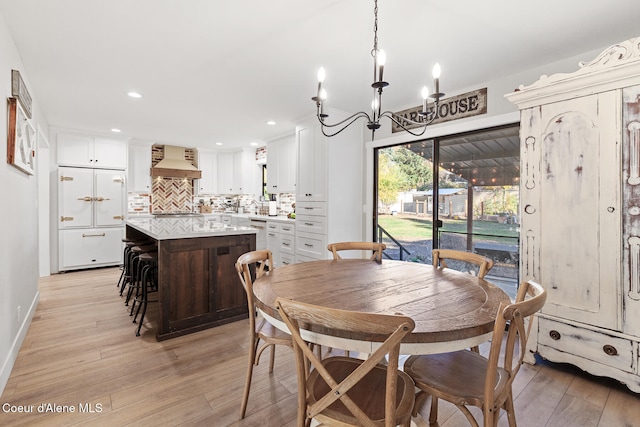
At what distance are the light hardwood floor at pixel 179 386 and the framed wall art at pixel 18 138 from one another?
144cm

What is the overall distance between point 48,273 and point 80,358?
3.42m

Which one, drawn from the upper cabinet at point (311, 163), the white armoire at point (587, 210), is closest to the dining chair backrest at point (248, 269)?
the white armoire at point (587, 210)

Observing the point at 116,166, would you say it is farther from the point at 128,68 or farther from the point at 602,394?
the point at 602,394

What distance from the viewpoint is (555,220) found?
2141 mm

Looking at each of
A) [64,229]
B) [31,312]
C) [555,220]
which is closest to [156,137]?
[64,229]

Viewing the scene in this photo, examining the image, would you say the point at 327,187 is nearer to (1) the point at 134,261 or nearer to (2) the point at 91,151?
(1) the point at 134,261

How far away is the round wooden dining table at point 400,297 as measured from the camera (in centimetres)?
103

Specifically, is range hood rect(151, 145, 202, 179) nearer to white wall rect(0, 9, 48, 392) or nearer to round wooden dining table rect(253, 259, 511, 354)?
white wall rect(0, 9, 48, 392)

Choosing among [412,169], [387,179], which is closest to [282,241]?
[387,179]

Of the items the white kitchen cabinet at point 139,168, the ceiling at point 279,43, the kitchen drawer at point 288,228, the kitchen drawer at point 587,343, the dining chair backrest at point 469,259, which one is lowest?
the kitchen drawer at point 587,343

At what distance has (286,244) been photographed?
477cm

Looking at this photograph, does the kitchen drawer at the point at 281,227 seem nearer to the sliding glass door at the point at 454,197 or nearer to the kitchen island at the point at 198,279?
the sliding glass door at the point at 454,197

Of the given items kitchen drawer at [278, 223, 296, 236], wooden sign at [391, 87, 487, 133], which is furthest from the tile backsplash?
wooden sign at [391, 87, 487, 133]

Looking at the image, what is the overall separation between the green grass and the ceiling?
56.0 inches
